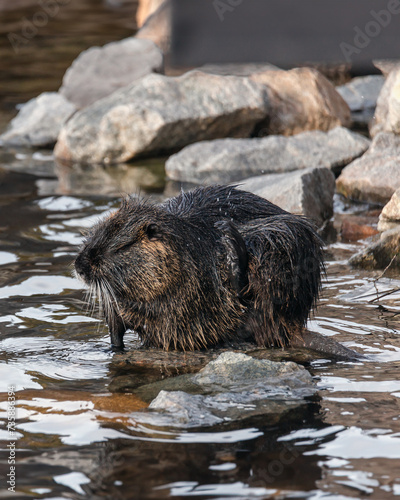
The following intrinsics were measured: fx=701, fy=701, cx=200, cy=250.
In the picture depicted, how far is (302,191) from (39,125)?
5.24m

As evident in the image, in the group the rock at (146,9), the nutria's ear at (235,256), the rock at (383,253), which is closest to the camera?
the nutria's ear at (235,256)

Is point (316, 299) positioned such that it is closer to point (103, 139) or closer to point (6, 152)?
point (103, 139)

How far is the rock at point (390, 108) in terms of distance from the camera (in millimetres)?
7922

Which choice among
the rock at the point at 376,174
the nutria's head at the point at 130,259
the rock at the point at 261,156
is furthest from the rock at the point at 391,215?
the nutria's head at the point at 130,259

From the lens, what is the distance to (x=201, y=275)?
4.04 m

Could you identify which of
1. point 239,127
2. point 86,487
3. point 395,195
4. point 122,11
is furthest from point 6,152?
point 122,11

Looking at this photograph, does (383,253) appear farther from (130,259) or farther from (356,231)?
(130,259)

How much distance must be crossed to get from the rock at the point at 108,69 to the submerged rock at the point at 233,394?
Result: 8091 millimetres

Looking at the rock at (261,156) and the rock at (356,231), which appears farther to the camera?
the rock at (261,156)

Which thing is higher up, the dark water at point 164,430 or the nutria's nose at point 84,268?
the nutria's nose at point 84,268

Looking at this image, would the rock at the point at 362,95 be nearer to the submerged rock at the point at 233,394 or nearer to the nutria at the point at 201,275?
the nutria at the point at 201,275

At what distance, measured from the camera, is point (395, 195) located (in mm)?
6074

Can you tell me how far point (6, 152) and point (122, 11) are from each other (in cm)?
1243

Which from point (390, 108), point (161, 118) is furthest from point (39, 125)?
point (390, 108)
